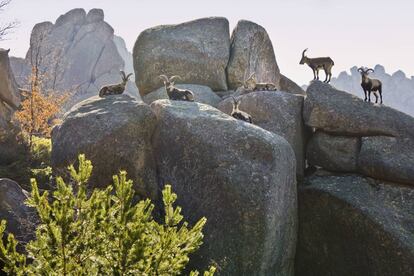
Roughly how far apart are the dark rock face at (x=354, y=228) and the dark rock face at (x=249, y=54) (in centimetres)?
1096

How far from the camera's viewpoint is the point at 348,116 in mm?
18031

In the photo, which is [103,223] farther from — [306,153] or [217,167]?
[306,153]

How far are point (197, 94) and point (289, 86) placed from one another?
347 inches

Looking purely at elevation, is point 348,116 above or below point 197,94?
above

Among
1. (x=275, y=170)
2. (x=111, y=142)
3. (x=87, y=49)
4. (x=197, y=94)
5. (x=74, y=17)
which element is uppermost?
(x=111, y=142)

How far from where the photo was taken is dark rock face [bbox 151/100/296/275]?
43.6 ft

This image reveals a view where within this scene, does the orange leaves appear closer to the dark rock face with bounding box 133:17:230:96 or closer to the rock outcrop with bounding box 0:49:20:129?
the rock outcrop with bounding box 0:49:20:129

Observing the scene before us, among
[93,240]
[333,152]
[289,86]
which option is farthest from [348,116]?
[93,240]

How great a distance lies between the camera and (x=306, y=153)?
19250mm

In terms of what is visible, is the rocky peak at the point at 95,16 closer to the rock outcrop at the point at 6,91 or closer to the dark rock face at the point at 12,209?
the rock outcrop at the point at 6,91

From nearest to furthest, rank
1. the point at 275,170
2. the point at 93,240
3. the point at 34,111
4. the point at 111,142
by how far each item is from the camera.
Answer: the point at 93,240 → the point at 111,142 → the point at 275,170 → the point at 34,111

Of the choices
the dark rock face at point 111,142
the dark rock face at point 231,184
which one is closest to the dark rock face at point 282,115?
the dark rock face at point 231,184

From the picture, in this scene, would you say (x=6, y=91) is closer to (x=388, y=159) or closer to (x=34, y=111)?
(x=34, y=111)

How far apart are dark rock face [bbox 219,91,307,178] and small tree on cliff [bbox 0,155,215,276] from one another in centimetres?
1303
